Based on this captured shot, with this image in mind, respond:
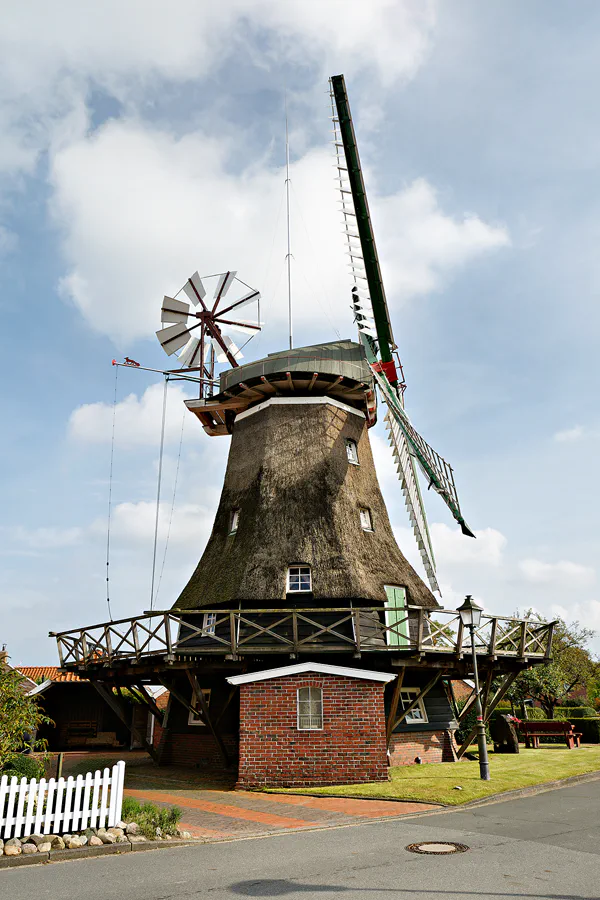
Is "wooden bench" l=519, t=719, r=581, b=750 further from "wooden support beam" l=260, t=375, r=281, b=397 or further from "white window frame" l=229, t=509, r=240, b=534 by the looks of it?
"wooden support beam" l=260, t=375, r=281, b=397

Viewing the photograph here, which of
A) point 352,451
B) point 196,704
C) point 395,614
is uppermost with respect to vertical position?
point 352,451

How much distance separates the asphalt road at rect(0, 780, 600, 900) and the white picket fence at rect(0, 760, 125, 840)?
85 cm

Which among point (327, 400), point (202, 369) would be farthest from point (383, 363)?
point (202, 369)

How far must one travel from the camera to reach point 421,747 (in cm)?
1656

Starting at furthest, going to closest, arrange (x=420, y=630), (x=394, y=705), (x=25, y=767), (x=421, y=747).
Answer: (x=421, y=747) → (x=394, y=705) → (x=420, y=630) → (x=25, y=767)

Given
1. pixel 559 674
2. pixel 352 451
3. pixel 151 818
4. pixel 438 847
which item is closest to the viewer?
pixel 438 847

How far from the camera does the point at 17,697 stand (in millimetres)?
10086

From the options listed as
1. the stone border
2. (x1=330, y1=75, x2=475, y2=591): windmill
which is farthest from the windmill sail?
the stone border

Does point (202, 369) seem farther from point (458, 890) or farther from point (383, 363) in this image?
point (458, 890)

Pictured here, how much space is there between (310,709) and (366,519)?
6.23 meters

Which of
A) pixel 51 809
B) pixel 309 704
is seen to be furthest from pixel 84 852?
pixel 309 704

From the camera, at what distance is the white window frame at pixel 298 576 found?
16.6 m

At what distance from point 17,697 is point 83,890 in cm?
415

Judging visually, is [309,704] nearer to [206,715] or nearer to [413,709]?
[206,715]
